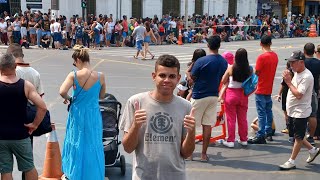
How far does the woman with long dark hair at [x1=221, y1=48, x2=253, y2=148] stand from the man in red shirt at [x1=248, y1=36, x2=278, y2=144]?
0.37m

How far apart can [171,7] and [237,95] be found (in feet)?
116

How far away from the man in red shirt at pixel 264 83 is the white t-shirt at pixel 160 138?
15.1 ft

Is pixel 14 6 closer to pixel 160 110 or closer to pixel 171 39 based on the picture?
pixel 171 39

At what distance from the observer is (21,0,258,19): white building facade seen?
35478mm

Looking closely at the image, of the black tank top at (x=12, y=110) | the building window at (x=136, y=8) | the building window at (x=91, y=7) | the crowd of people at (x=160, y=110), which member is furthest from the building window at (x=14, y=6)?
the black tank top at (x=12, y=110)

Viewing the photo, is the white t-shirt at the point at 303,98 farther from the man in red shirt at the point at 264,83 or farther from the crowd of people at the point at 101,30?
the crowd of people at the point at 101,30

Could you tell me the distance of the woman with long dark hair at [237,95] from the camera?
24.6 feet

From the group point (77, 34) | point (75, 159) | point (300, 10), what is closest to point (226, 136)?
point (75, 159)

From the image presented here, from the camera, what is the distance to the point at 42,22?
25.0 metres

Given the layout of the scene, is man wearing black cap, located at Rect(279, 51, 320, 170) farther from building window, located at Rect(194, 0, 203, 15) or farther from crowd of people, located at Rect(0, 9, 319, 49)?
building window, located at Rect(194, 0, 203, 15)

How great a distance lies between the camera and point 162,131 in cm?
351

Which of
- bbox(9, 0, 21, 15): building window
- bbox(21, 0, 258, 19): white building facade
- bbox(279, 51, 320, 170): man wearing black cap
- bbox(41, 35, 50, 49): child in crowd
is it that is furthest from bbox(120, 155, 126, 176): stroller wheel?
bbox(9, 0, 21, 15): building window

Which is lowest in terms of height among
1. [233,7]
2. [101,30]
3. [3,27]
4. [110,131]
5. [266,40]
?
[110,131]

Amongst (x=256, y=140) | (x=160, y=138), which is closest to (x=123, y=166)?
(x=256, y=140)
